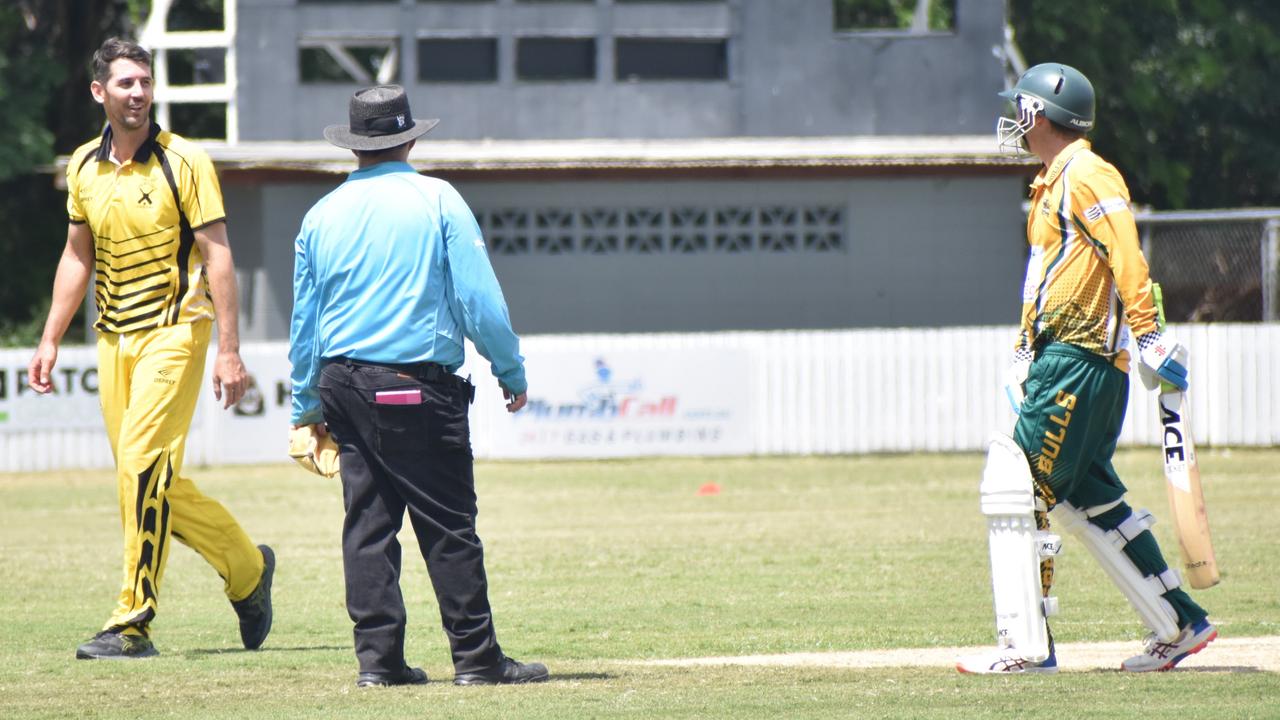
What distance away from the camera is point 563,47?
25.3 meters

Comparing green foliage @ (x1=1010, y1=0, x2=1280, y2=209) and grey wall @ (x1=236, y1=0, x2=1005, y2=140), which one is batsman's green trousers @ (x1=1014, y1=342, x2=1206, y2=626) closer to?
grey wall @ (x1=236, y1=0, x2=1005, y2=140)

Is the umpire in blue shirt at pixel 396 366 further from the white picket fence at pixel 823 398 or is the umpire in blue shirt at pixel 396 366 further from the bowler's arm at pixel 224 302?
the white picket fence at pixel 823 398

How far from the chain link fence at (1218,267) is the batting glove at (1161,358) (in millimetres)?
17470

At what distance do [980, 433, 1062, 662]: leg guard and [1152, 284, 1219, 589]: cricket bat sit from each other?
436 millimetres

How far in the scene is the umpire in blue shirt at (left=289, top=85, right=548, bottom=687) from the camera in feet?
20.9

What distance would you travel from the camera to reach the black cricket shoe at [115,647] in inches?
292

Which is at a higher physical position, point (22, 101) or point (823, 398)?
point (22, 101)

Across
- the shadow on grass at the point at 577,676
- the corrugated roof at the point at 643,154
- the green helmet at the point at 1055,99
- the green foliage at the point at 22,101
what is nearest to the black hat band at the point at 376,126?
the shadow on grass at the point at 577,676

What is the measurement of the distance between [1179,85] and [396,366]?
3022 cm

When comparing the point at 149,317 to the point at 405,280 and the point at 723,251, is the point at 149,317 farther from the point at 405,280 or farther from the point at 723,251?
the point at 723,251

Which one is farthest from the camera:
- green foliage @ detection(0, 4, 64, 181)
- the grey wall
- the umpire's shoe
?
green foliage @ detection(0, 4, 64, 181)

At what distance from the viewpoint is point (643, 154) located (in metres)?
24.3

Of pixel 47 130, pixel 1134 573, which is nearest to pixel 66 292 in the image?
pixel 1134 573

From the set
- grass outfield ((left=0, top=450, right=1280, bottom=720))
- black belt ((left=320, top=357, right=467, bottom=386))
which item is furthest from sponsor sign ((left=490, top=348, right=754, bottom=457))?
black belt ((left=320, top=357, right=467, bottom=386))
